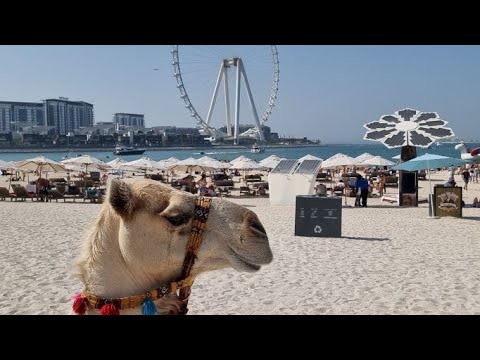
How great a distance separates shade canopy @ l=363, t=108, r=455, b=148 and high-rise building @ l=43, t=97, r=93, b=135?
120 metres

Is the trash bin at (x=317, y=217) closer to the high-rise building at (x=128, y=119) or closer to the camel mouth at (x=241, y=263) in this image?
the camel mouth at (x=241, y=263)

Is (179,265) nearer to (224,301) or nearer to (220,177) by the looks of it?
(224,301)

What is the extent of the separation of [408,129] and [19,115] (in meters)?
126

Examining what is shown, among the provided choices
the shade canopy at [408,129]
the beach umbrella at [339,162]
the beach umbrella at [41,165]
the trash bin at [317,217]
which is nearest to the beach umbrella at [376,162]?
the beach umbrella at [339,162]

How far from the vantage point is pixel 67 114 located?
137750mm

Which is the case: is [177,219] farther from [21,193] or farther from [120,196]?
[21,193]

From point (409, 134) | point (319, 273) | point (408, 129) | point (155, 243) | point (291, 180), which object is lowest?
point (319, 273)

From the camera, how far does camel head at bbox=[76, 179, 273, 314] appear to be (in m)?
1.73

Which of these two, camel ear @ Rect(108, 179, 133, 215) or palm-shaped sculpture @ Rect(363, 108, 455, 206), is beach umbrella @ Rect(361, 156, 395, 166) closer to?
palm-shaped sculpture @ Rect(363, 108, 455, 206)

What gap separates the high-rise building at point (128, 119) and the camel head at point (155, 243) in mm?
162949

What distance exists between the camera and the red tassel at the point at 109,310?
5.62 ft

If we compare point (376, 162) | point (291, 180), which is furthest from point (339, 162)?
point (291, 180)

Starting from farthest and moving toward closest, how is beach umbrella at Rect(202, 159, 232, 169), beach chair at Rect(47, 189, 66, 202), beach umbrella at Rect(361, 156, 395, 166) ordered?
beach umbrella at Rect(202, 159, 232, 169) → beach umbrella at Rect(361, 156, 395, 166) → beach chair at Rect(47, 189, 66, 202)

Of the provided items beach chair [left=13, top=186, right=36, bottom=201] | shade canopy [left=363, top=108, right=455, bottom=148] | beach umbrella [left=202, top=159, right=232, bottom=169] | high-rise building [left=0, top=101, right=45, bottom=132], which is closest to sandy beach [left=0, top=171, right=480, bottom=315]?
shade canopy [left=363, top=108, right=455, bottom=148]
